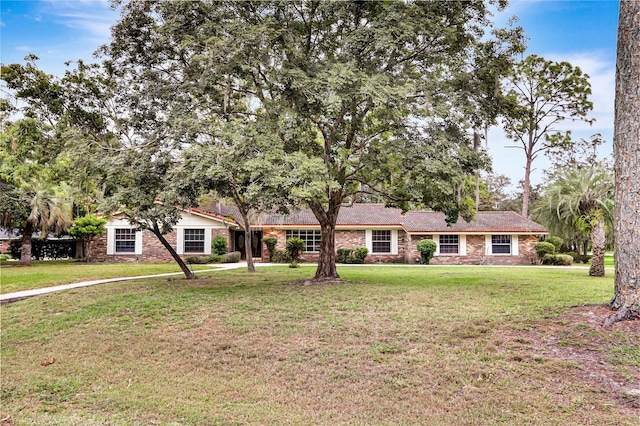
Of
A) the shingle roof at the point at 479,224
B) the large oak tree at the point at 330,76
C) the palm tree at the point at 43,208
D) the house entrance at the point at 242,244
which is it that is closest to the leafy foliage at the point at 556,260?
the shingle roof at the point at 479,224

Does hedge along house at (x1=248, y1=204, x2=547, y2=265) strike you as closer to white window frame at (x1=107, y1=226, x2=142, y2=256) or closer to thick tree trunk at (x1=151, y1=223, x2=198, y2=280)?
white window frame at (x1=107, y1=226, x2=142, y2=256)

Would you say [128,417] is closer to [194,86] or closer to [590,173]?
[194,86]

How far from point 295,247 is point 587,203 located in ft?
50.9

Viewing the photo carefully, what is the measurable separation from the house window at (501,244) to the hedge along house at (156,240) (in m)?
16.1

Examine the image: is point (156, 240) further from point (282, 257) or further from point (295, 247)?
point (295, 247)

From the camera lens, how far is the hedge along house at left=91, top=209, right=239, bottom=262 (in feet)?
92.4

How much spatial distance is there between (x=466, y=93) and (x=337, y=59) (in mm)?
3604

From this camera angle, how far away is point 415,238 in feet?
93.7

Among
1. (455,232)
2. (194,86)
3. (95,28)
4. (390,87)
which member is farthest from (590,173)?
(95,28)

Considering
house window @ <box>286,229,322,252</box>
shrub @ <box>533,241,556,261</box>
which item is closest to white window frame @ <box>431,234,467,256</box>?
shrub @ <box>533,241,556,261</box>

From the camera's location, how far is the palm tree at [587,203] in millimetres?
16719

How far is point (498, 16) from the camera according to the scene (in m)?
13.1

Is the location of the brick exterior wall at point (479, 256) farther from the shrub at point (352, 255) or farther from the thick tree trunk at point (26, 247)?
the thick tree trunk at point (26, 247)

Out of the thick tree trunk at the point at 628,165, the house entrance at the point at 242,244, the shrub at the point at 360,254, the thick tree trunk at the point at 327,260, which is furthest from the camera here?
the house entrance at the point at 242,244
